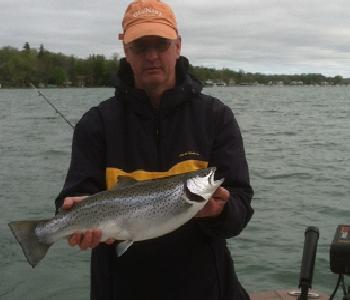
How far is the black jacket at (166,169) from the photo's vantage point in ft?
12.1

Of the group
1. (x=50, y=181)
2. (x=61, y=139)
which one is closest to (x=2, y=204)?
(x=50, y=181)

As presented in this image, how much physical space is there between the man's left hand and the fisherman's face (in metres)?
0.79

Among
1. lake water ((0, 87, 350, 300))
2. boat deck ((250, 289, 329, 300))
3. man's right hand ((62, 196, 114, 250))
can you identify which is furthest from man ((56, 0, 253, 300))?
lake water ((0, 87, 350, 300))

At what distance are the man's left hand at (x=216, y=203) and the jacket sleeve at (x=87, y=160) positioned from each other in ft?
2.39

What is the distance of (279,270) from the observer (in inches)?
413

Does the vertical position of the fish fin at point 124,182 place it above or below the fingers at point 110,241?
above

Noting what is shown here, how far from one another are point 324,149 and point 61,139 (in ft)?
41.7

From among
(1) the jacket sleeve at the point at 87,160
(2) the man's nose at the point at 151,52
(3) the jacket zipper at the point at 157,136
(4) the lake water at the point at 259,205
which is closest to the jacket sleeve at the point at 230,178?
(3) the jacket zipper at the point at 157,136

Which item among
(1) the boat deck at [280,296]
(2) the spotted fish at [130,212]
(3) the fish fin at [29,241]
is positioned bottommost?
(1) the boat deck at [280,296]

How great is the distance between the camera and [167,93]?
3797 mm

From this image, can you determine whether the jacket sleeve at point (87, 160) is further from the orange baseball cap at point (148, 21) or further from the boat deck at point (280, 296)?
the boat deck at point (280, 296)

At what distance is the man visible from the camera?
3699 mm

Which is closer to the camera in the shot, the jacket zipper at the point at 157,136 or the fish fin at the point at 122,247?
the fish fin at the point at 122,247

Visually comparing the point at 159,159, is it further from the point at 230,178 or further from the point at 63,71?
the point at 63,71
